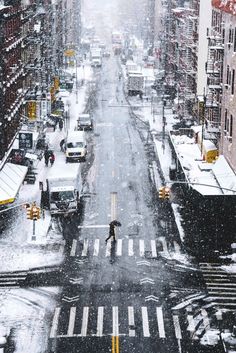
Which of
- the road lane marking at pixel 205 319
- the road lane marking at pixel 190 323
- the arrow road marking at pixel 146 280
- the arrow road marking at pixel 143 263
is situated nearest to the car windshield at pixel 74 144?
the arrow road marking at pixel 143 263

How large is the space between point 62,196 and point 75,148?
64.6ft

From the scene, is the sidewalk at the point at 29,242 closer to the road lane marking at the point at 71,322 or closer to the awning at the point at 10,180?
the awning at the point at 10,180

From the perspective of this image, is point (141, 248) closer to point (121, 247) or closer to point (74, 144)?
point (121, 247)

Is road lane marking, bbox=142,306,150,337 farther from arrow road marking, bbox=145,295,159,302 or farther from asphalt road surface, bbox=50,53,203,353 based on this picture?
arrow road marking, bbox=145,295,159,302

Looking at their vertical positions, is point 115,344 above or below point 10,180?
below

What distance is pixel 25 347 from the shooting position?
35438mm

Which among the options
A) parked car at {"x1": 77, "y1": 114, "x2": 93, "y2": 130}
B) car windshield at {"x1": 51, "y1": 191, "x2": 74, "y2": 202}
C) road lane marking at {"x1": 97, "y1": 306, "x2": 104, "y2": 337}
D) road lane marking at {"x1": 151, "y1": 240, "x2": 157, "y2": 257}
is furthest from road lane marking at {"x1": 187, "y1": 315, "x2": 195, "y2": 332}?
parked car at {"x1": 77, "y1": 114, "x2": 93, "y2": 130}

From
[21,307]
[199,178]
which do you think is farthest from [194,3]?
[21,307]

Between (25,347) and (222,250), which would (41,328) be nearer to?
(25,347)

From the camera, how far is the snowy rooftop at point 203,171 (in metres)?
55.0

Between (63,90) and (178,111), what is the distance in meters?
29.7

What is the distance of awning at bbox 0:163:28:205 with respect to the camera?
57469mm

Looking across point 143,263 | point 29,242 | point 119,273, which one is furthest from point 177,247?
point 29,242

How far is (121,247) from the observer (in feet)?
168
